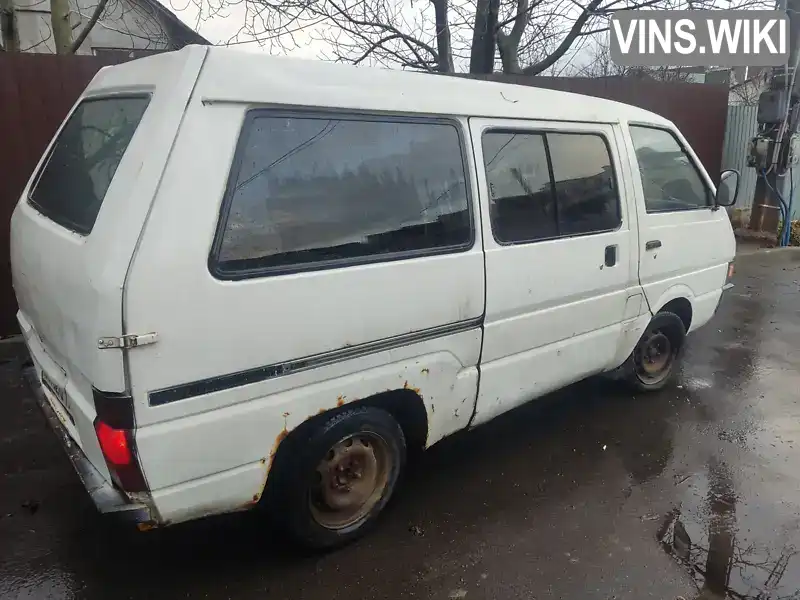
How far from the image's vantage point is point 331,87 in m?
2.45

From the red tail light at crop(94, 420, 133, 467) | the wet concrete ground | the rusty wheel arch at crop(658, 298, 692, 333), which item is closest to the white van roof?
the red tail light at crop(94, 420, 133, 467)

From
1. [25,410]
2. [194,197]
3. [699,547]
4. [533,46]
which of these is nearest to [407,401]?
[194,197]

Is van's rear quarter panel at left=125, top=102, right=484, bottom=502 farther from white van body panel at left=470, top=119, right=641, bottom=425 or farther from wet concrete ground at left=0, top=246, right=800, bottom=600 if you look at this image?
wet concrete ground at left=0, top=246, right=800, bottom=600

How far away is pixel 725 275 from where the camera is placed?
15.5ft

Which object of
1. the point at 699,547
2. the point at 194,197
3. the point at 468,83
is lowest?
the point at 699,547

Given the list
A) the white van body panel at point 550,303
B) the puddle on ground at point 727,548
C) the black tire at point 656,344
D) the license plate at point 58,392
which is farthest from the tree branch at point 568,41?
the license plate at point 58,392

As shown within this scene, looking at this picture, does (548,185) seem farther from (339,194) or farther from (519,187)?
(339,194)

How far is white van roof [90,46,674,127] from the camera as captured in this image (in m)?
2.20

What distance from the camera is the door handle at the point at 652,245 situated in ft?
12.6

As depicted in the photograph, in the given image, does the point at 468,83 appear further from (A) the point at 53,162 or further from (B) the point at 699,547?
(B) the point at 699,547

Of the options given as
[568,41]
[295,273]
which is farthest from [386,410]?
[568,41]

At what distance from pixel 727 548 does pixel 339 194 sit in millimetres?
2405

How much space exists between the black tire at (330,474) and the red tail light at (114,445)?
617mm

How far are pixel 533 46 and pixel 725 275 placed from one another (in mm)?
7260
